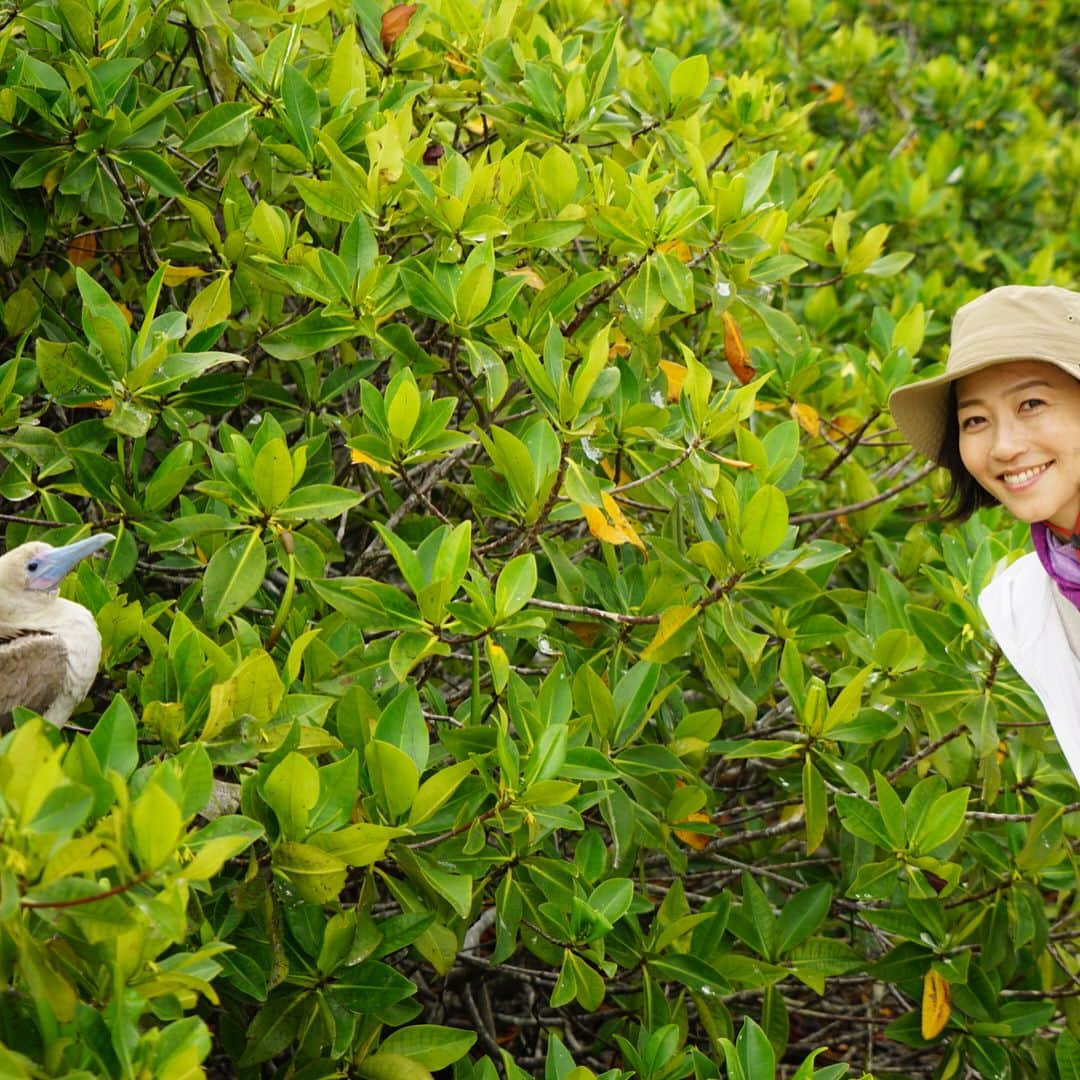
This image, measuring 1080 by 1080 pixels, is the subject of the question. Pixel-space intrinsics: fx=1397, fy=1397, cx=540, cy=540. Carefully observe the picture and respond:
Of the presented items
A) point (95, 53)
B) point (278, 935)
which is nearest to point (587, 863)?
point (278, 935)

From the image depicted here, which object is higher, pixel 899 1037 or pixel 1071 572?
pixel 1071 572

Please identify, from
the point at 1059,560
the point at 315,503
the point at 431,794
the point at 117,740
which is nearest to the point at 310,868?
the point at 431,794

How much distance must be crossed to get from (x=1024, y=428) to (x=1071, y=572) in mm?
329

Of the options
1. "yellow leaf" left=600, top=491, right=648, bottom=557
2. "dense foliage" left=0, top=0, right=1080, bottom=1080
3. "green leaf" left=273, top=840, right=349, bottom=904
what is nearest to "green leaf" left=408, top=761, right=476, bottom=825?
"dense foliage" left=0, top=0, right=1080, bottom=1080

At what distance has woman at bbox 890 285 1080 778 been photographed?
8.98ft

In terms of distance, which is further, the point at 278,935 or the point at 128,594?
the point at 128,594

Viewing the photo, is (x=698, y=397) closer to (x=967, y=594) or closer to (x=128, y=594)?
(x=967, y=594)

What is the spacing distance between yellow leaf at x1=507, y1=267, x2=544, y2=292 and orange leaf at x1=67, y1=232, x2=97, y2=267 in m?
0.97

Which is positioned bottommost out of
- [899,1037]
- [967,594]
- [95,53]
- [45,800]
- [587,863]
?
[899,1037]

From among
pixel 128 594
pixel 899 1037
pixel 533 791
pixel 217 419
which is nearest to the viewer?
pixel 533 791

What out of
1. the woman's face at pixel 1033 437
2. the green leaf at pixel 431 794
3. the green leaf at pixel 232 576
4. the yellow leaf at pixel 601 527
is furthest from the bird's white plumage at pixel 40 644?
the woman's face at pixel 1033 437

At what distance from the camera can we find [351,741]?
239 centimetres

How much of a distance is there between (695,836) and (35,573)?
1471mm

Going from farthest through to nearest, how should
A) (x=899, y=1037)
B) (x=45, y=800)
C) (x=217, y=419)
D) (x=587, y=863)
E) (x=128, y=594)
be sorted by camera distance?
(x=217, y=419) → (x=899, y=1037) → (x=128, y=594) → (x=587, y=863) → (x=45, y=800)
